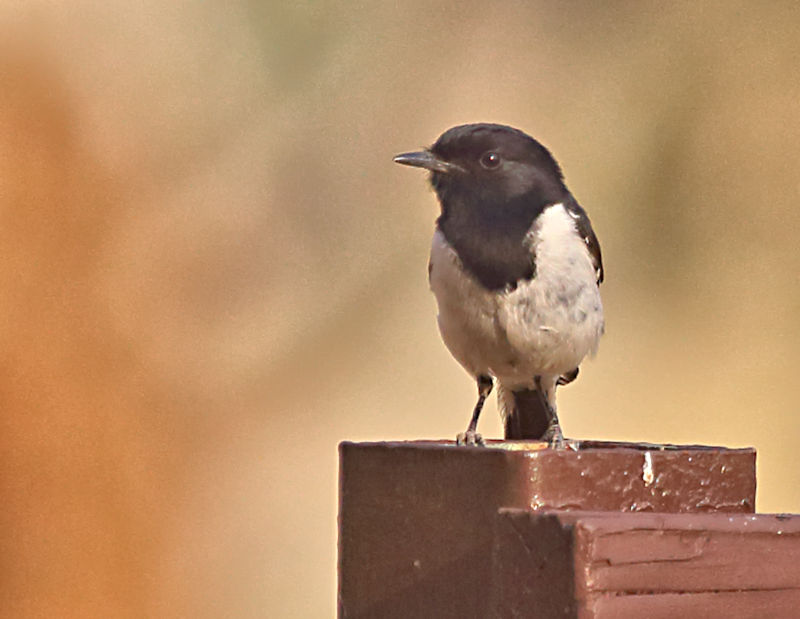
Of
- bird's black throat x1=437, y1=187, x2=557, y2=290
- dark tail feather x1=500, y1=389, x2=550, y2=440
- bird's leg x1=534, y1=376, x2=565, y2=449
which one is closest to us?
bird's black throat x1=437, y1=187, x2=557, y2=290

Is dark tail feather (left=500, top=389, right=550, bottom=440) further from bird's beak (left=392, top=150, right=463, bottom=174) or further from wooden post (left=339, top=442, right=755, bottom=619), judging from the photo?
wooden post (left=339, top=442, right=755, bottom=619)

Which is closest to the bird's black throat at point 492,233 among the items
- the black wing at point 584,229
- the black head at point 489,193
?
the black head at point 489,193

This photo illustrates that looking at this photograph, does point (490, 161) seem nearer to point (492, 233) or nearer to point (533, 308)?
point (492, 233)

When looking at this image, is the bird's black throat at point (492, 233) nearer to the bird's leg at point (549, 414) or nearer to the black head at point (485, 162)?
the black head at point (485, 162)

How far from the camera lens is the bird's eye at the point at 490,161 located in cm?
334

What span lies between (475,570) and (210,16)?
5087 millimetres

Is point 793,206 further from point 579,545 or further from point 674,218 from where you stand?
point 579,545

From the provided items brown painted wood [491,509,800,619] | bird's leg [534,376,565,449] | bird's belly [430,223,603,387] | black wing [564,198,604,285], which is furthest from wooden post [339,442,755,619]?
black wing [564,198,604,285]

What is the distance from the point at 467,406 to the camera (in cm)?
646

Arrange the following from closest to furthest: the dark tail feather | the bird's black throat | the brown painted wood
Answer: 1. the brown painted wood
2. the bird's black throat
3. the dark tail feather

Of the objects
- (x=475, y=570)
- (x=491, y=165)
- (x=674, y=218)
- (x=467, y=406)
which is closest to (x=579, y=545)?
(x=475, y=570)

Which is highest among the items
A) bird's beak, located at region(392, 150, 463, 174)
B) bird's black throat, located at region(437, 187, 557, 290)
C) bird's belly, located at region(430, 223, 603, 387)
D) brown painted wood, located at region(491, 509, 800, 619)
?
bird's beak, located at region(392, 150, 463, 174)

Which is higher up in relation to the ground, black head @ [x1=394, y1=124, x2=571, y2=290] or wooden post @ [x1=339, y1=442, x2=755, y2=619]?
black head @ [x1=394, y1=124, x2=571, y2=290]

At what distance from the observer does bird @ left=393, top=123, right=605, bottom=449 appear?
10.9 ft
